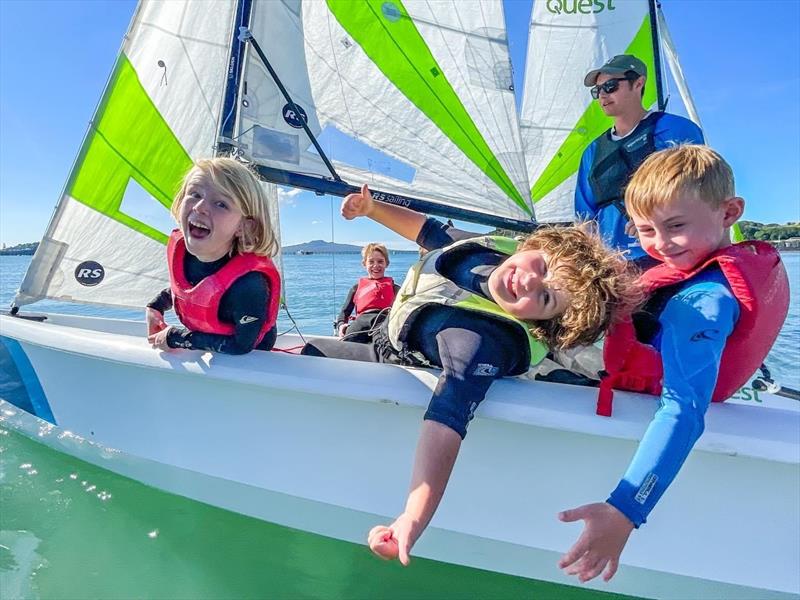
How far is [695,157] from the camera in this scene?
0.91 m

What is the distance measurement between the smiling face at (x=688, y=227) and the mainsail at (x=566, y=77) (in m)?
2.47

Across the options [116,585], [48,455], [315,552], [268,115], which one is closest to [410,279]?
[315,552]

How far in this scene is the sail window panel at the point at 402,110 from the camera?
90.3 inches

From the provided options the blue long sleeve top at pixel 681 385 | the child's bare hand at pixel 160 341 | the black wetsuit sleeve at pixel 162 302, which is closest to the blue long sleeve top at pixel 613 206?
the blue long sleeve top at pixel 681 385

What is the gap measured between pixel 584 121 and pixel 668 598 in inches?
120

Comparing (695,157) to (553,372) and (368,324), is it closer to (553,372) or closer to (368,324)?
(553,372)

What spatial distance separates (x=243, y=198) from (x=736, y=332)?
114cm

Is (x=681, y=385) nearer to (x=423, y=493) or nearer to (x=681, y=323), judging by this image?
(x=681, y=323)

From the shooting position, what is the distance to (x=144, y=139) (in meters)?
2.13

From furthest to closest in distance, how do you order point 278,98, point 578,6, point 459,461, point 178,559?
point 578,6 → point 278,98 → point 178,559 → point 459,461

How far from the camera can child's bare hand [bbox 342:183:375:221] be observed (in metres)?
1.42

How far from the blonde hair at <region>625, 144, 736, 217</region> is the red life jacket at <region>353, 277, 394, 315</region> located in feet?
6.14

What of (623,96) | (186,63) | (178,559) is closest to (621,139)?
(623,96)

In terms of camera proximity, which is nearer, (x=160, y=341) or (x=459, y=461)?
(x=459, y=461)
